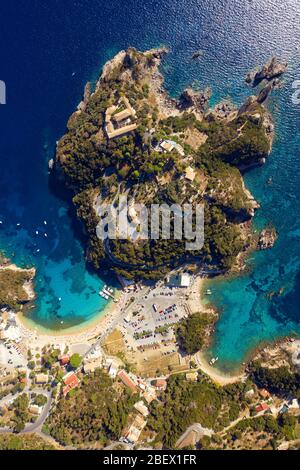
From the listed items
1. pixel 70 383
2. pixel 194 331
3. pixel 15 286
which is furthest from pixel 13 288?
pixel 194 331

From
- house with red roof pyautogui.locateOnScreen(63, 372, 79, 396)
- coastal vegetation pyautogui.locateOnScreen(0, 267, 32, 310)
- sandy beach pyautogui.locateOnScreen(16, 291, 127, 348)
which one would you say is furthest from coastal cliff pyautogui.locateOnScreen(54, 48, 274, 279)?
house with red roof pyautogui.locateOnScreen(63, 372, 79, 396)

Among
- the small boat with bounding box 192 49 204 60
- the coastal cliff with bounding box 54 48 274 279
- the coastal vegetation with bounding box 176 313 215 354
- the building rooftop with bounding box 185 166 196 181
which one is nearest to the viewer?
the building rooftop with bounding box 185 166 196 181

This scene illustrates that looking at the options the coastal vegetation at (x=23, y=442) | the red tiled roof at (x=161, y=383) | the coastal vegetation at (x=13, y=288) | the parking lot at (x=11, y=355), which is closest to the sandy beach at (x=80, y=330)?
the parking lot at (x=11, y=355)

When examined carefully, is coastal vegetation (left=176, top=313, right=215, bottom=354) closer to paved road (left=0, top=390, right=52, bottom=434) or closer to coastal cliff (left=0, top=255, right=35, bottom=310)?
paved road (left=0, top=390, right=52, bottom=434)

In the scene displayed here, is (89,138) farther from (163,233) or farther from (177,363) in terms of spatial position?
(177,363)

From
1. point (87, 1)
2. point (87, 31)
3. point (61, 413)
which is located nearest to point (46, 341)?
point (61, 413)

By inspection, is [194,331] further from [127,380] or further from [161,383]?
[127,380]
